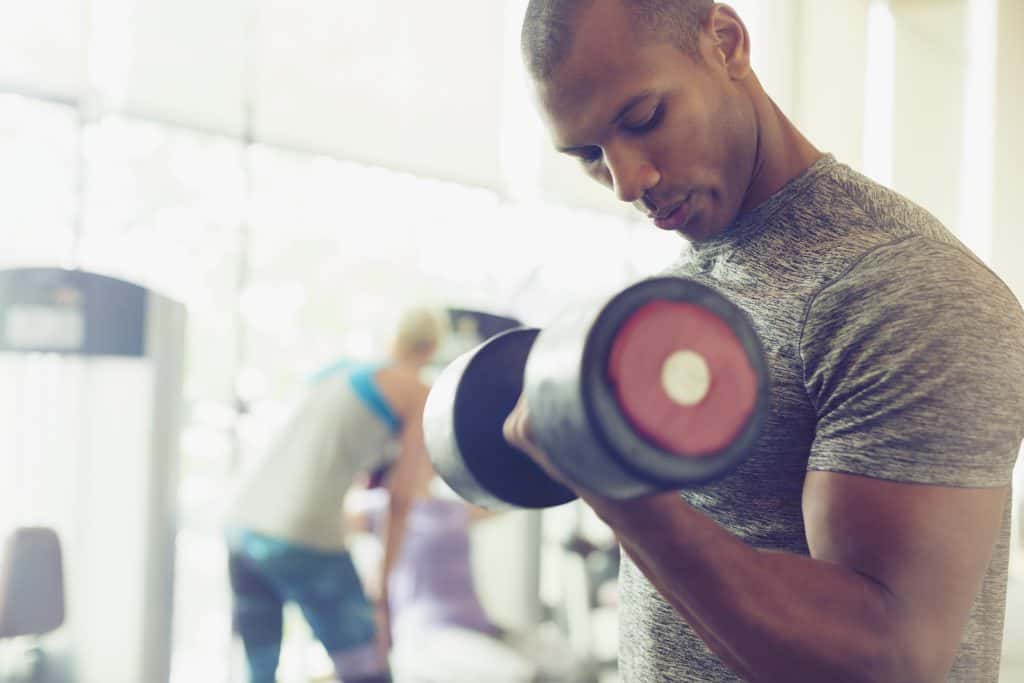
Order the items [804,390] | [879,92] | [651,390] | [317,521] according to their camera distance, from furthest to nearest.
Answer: [879,92]
[317,521]
[804,390]
[651,390]

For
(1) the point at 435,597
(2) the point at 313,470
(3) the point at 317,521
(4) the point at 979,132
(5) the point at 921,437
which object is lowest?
(1) the point at 435,597

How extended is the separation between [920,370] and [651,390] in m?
0.20

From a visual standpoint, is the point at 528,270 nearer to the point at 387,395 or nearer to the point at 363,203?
the point at 363,203

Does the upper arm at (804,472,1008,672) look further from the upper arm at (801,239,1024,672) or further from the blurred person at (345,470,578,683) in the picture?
the blurred person at (345,470,578,683)

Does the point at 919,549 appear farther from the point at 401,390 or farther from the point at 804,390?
the point at 401,390

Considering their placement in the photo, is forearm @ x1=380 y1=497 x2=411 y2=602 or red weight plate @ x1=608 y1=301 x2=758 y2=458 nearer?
red weight plate @ x1=608 y1=301 x2=758 y2=458

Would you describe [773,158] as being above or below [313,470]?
above

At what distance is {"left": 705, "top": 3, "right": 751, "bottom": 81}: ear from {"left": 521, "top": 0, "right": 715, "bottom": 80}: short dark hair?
0.05 feet

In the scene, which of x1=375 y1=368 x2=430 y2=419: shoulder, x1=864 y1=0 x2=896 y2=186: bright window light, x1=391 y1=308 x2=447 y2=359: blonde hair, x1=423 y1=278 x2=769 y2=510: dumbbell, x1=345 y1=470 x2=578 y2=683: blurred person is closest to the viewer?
x1=423 y1=278 x2=769 y2=510: dumbbell

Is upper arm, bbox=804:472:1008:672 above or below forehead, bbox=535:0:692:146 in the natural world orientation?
below

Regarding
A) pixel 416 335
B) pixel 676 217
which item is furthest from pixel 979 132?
pixel 676 217

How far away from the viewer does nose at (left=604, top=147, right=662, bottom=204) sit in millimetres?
720

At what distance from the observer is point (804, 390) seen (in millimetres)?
634

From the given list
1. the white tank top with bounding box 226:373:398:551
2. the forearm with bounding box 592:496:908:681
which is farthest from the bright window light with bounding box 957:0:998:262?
the forearm with bounding box 592:496:908:681
